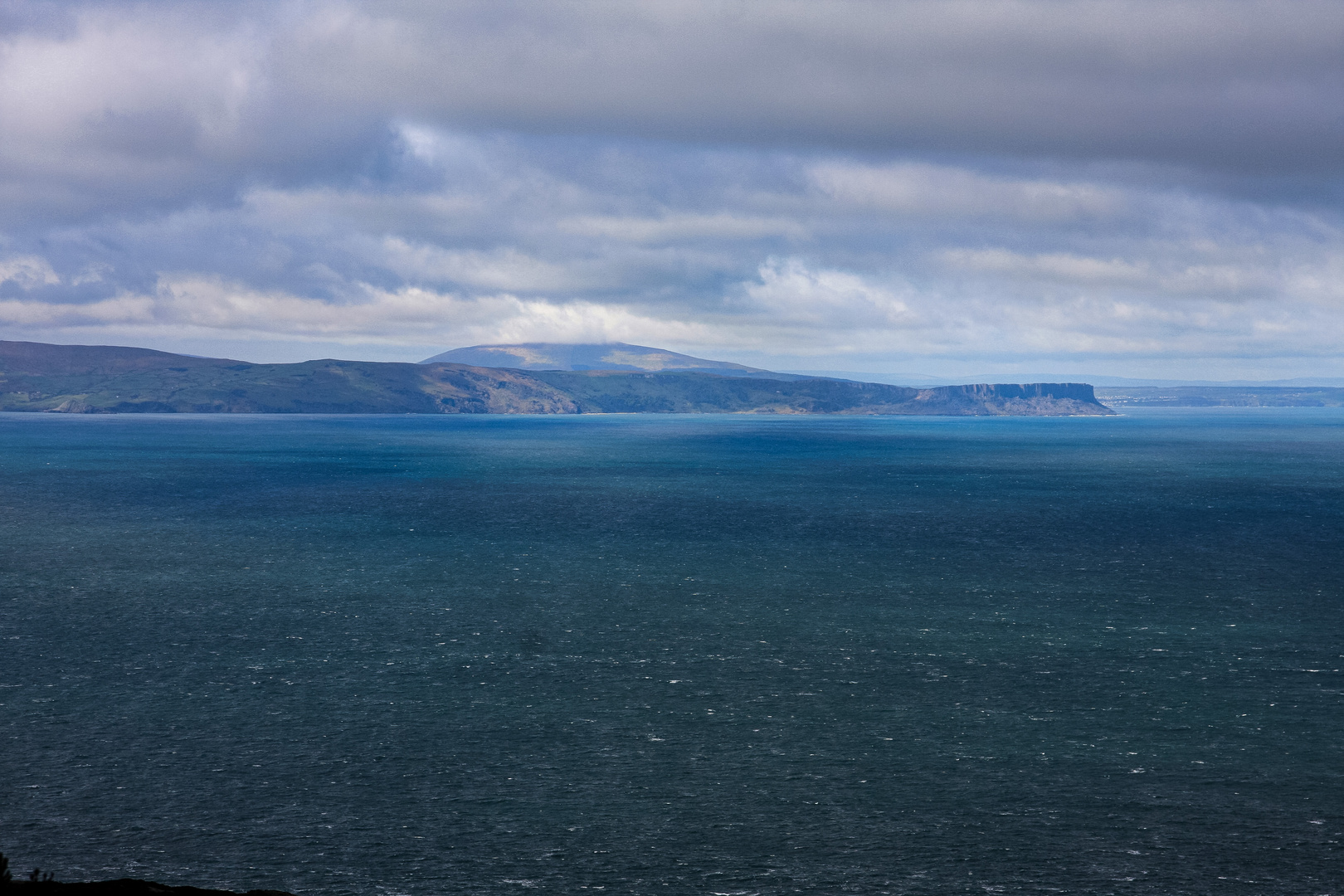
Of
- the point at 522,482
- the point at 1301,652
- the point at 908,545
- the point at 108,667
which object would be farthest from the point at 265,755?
the point at 522,482

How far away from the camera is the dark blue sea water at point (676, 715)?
29391 mm

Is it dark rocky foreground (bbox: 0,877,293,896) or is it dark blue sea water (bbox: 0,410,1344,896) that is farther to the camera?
dark blue sea water (bbox: 0,410,1344,896)

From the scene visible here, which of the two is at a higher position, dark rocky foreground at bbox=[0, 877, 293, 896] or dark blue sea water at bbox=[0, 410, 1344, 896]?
dark rocky foreground at bbox=[0, 877, 293, 896]

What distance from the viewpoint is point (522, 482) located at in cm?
15825

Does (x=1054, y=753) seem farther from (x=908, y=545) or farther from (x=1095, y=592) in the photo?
(x=908, y=545)

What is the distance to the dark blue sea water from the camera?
29391 mm

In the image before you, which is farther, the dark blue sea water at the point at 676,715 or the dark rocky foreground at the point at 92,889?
the dark blue sea water at the point at 676,715

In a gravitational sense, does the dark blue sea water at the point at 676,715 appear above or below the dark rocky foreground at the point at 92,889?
below

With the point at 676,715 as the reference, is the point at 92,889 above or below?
above

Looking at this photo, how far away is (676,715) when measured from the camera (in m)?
41.6

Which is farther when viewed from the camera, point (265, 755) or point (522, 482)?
point (522, 482)

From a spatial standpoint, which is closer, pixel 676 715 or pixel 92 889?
pixel 92 889

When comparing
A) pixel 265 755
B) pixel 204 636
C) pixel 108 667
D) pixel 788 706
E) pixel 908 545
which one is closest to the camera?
pixel 265 755

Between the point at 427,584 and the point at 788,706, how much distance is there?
118 ft
